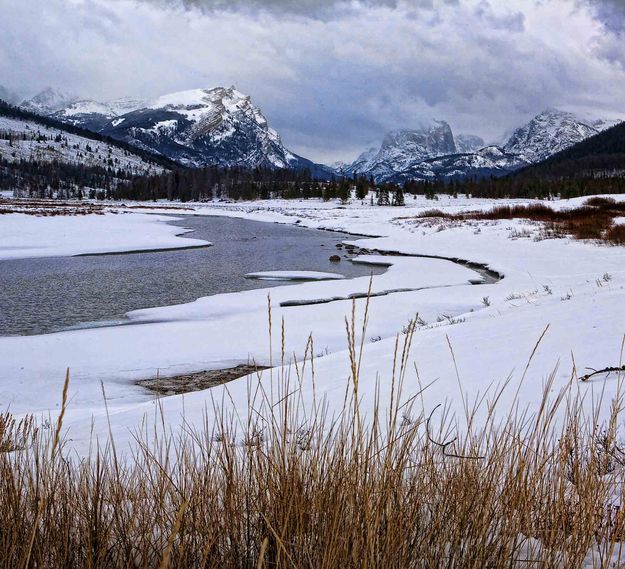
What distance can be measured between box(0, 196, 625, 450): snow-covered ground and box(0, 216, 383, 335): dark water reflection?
5.18 ft

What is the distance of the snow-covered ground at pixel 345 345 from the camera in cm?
465

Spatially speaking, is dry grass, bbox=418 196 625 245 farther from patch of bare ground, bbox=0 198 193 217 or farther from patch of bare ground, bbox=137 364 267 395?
patch of bare ground, bbox=0 198 193 217

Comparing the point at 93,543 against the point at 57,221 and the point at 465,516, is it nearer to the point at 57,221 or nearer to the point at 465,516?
the point at 465,516

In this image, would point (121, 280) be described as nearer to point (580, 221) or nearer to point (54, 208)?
point (580, 221)

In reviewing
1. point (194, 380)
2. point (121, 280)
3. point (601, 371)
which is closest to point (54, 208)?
point (121, 280)

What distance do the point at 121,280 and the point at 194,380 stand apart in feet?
36.3

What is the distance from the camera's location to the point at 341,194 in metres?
110

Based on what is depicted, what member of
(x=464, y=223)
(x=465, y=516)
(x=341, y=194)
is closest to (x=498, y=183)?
(x=341, y=194)

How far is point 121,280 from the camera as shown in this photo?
1725 centimetres

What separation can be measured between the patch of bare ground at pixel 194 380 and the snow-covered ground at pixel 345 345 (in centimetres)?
23

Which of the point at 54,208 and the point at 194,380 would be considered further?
the point at 54,208

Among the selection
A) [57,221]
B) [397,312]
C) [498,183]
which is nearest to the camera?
[397,312]

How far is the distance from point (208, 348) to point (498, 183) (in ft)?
395

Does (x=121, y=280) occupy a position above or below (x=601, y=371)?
below
